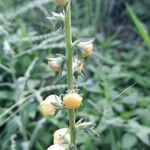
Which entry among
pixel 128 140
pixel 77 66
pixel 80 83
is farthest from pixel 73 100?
pixel 80 83

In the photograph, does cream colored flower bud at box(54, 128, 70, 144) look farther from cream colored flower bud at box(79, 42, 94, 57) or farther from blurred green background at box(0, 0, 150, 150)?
blurred green background at box(0, 0, 150, 150)

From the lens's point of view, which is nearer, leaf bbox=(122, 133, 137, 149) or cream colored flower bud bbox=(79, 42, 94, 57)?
cream colored flower bud bbox=(79, 42, 94, 57)

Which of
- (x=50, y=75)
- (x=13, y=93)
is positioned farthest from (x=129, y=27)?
(x=13, y=93)

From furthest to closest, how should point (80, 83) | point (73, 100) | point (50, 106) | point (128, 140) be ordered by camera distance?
1. point (80, 83)
2. point (128, 140)
3. point (50, 106)
4. point (73, 100)

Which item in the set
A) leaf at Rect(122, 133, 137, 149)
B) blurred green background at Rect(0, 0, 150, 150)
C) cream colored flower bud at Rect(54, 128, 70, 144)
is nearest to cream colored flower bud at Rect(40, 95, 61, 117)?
cream colored flower bud at Rect(54, 128, 70, 144)

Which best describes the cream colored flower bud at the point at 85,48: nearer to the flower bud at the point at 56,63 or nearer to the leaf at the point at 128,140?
the flower bud at the point at 56,63

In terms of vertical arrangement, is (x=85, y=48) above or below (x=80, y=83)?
below

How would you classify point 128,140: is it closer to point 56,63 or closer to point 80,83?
point 80,83

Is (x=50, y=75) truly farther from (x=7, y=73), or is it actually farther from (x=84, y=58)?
(x=84, y=58)
